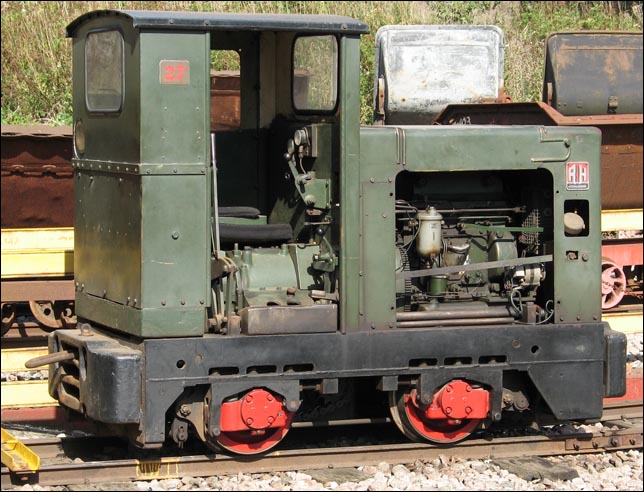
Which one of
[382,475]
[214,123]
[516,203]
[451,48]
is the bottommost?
[382,475]

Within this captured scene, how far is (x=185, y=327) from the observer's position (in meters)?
7.21

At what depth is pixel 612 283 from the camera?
1175cm

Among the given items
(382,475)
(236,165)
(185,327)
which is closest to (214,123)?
(236,165)

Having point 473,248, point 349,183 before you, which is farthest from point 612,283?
point 349,183

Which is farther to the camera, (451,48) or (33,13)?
(33,13)

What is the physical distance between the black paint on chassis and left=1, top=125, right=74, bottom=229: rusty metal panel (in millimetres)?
2860

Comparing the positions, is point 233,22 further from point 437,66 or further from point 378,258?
point 437,66

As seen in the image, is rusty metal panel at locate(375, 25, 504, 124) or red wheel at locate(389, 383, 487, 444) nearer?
red wheel at locate(389, 383, 487, 444)

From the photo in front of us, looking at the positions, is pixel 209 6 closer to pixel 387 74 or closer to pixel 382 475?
pixel 387 74

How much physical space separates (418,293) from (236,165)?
157 centimetres

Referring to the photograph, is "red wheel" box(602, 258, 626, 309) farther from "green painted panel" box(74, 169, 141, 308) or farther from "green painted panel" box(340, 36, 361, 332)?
"green painted panel" box(74, 169, 141, 308)

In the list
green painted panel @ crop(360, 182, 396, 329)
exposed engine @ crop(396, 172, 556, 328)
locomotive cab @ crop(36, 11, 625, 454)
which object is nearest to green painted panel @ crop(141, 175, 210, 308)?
locomotive cab @ crop(36, 11, 625, 454)

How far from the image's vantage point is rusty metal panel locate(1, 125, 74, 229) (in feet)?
34.7

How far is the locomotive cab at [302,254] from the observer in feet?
23.4
